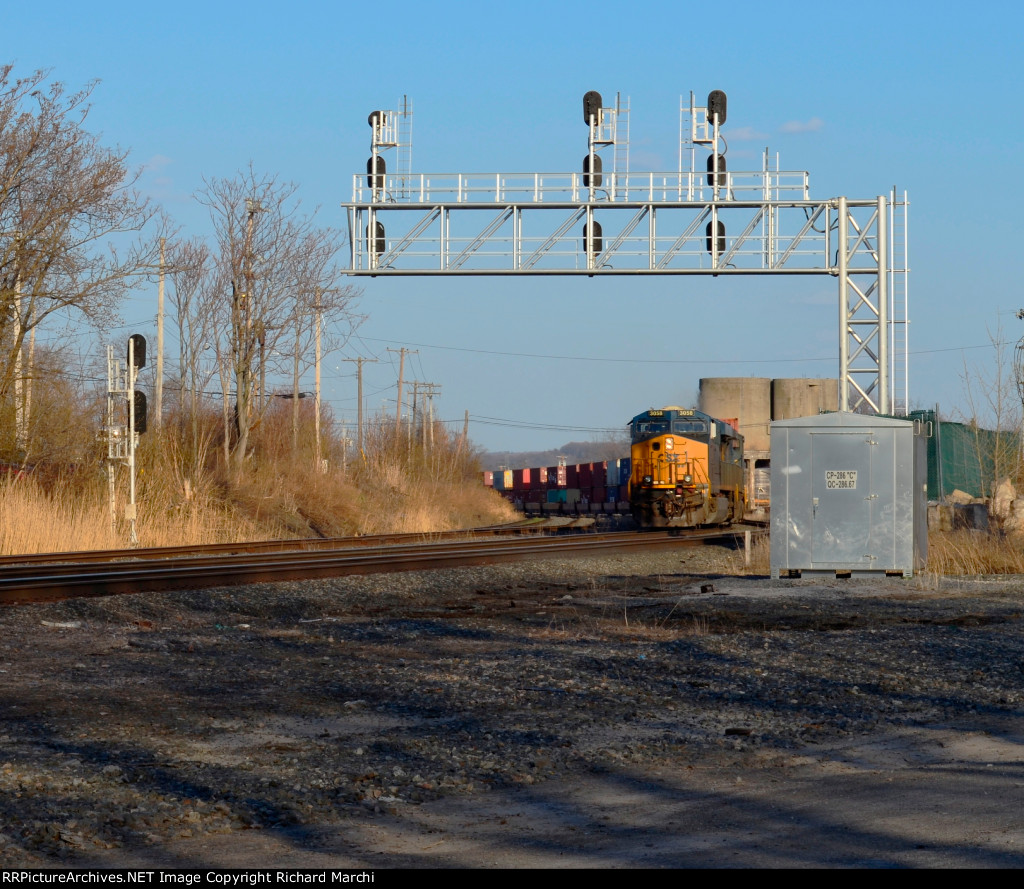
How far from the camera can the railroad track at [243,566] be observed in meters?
14.4

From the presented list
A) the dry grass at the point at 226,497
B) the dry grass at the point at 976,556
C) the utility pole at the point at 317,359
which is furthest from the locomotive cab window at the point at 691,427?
the dry grass at the point at 976,556

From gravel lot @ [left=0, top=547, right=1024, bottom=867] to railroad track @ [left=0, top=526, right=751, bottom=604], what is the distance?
1240 mm

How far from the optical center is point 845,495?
55.7 ft

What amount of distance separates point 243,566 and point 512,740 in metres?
11.4

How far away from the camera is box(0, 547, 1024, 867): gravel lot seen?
4.86 m

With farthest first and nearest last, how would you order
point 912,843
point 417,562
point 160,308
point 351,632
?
1. point 160,308
2. point 417,562
3. point 351,632
4. point 912,843

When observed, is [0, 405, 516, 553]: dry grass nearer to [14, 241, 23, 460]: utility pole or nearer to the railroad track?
[14, 241, 23, 460]: utility pole

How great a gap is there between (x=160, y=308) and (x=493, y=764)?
33599mm

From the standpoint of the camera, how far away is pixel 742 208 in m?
29.5

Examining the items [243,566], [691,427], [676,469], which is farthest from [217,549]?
[691,427]

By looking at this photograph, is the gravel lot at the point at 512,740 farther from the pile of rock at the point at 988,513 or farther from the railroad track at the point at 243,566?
the pile of rock at the point at 988,513

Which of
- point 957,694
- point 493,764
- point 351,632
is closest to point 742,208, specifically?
point 351,632

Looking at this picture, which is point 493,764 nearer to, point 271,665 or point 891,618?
point 271,665

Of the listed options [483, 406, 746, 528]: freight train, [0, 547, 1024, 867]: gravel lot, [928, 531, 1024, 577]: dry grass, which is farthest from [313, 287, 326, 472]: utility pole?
[0, 547, 1024, 867]: gravel lot
